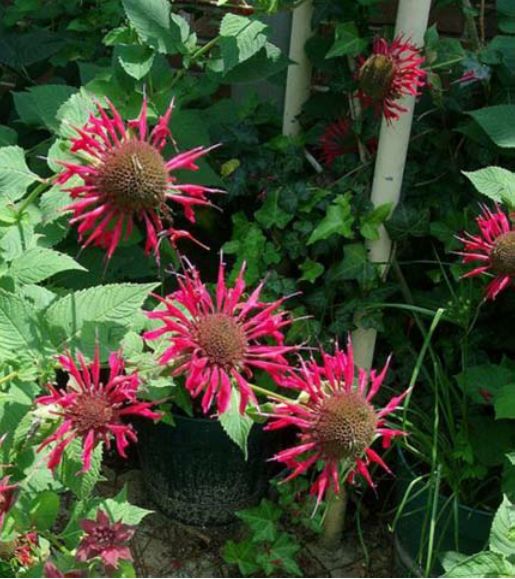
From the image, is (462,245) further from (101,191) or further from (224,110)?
(101,191)

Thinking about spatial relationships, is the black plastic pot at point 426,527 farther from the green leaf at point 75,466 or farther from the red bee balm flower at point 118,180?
the red bee balm flower at point 118,180

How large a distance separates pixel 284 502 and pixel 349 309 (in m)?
0.41

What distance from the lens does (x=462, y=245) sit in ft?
5.49

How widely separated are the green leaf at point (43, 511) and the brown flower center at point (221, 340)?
34 cm

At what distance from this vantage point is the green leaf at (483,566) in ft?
3.98

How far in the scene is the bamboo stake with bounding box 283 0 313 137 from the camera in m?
1.72

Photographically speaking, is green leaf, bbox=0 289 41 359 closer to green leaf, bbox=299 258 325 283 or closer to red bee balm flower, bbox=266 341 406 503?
red bee balm flower, bbox=266 341 406 503

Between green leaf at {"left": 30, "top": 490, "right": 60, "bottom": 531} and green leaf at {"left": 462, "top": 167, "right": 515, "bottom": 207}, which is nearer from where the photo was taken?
green leaf at {"left": 30, "top": 490, "right": 60, "bottom": 531}

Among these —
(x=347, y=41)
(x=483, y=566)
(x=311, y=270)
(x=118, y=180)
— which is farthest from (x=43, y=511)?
(x=347, y=41)

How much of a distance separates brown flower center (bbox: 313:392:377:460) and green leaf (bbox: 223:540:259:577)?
29.0 inches

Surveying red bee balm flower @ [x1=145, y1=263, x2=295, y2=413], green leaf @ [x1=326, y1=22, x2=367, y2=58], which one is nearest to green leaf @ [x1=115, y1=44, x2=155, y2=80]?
green leaf @ [x1=326, y1=22, x2=367, y2=58]

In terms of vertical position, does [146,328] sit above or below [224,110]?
below

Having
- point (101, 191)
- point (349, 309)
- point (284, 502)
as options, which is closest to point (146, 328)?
point (101, 191)

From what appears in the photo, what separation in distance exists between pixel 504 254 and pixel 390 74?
38 centimetres
